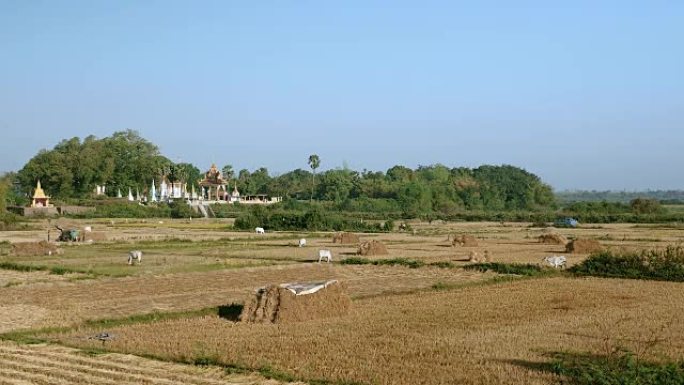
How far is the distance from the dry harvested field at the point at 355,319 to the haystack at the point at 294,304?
0.37 metres

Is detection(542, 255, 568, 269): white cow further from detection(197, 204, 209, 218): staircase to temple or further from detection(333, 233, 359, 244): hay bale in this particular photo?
detection(197, 204, 209, 218): staircase to temple

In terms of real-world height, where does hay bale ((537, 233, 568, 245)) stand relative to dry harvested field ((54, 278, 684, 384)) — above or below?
above

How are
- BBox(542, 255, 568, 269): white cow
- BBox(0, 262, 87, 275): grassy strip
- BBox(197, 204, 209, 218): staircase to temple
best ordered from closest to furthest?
BBox(0, 262, 87, 275): grassy strip
BBox(542, 255, 568, 269): white cow
BBox(197, 204, 209, 218): staircase to temple

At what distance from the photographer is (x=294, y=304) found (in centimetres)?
1636

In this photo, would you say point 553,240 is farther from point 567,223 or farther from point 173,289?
point 567,223

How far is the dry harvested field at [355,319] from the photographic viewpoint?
12.0 m

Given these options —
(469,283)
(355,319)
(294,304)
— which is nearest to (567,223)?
(469,283)

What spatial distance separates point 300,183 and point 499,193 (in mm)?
31440

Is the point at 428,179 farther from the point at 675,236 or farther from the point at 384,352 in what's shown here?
the point at 384,352

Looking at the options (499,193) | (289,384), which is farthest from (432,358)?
(499,193)

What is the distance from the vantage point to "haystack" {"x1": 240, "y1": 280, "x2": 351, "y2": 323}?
16.2 m

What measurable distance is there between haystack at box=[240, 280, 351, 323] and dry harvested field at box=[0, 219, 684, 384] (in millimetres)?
374

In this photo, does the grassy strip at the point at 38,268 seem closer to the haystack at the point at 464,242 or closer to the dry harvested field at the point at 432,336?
the dry harvested field at the point at 432,336

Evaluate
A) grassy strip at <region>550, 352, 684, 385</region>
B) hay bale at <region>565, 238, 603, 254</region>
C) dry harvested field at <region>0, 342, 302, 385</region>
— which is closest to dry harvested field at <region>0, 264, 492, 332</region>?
dry harvested field at <region>0, 342, 302, 385</region>
